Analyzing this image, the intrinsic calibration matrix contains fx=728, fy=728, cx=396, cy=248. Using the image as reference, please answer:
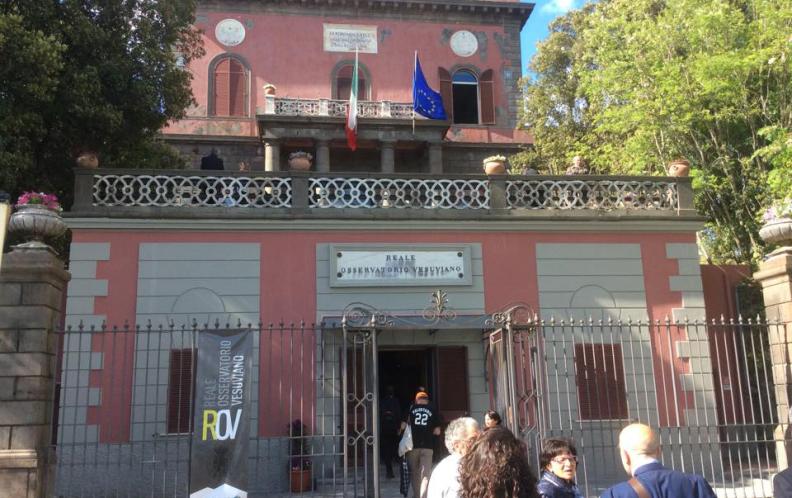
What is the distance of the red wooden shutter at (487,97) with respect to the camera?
2438cm

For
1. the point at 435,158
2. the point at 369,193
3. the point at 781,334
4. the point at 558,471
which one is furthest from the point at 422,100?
the point at 558,471

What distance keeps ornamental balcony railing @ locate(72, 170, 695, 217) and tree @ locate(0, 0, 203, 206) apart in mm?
1876

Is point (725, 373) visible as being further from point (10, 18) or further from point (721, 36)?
point (10, 18)

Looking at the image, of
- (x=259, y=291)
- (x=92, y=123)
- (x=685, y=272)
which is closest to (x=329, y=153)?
(x=92, y=123)

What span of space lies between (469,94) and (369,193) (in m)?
13.0

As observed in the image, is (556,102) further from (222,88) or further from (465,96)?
(222,88)

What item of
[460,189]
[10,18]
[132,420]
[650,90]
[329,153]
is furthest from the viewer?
[329,153]

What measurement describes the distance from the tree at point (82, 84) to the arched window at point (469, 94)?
1044cm

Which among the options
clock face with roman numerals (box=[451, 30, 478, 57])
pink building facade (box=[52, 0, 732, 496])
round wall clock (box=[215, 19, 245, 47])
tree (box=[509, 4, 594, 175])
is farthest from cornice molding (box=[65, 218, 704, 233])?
clock face with roman numerals (box=[451, 30, 478, 57])

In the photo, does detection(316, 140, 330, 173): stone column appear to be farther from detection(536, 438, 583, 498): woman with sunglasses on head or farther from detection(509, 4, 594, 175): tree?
detection(536, 438, 583, 498): woman with sunglasses on head

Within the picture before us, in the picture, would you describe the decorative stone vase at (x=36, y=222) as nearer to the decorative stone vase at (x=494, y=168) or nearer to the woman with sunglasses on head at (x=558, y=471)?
the woman with sunglasses on head at (x=558, y=471)

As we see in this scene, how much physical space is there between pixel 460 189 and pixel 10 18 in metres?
8.07

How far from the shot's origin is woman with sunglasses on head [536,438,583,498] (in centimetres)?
462

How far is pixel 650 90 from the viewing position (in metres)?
16.1
